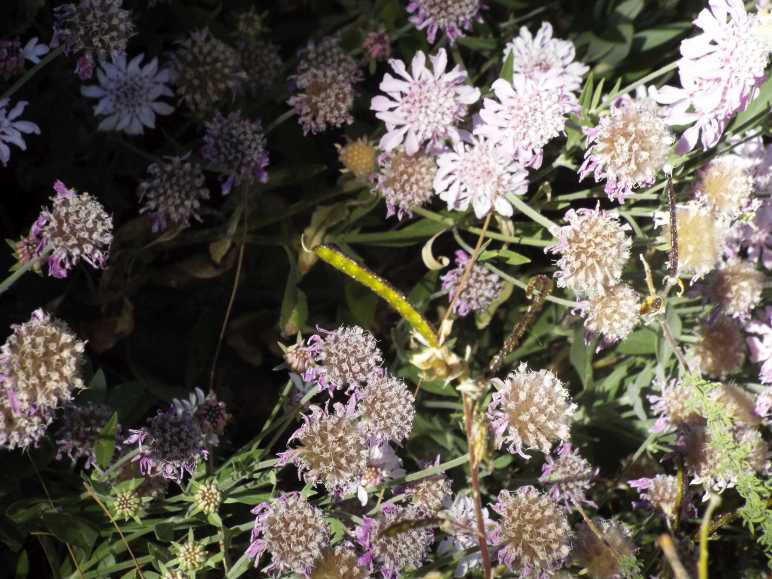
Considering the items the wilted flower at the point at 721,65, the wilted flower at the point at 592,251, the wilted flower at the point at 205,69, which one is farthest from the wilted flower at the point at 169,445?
the wilted flower at the point at 721,65

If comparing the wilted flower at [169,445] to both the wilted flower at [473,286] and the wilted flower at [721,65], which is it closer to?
the wilted flower at [473,286]

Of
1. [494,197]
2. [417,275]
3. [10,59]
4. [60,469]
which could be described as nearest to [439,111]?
[494,197]

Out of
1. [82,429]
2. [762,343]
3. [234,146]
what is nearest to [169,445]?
[82,429]

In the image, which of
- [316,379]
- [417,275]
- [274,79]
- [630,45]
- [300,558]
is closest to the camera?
[300,558]

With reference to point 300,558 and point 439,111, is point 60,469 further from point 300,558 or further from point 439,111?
point 439,111

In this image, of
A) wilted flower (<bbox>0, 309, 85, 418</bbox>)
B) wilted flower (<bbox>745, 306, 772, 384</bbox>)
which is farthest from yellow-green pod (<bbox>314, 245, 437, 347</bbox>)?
wilted flower (<bbox>745, 306, 772, 384</bbox>)

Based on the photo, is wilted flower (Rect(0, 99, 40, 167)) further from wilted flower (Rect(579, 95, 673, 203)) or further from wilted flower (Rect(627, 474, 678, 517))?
wilted flower (Rect(627, 474, 678, 517))

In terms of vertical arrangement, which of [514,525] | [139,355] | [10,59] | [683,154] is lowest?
[514,525]

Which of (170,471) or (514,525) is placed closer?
(170,471)
